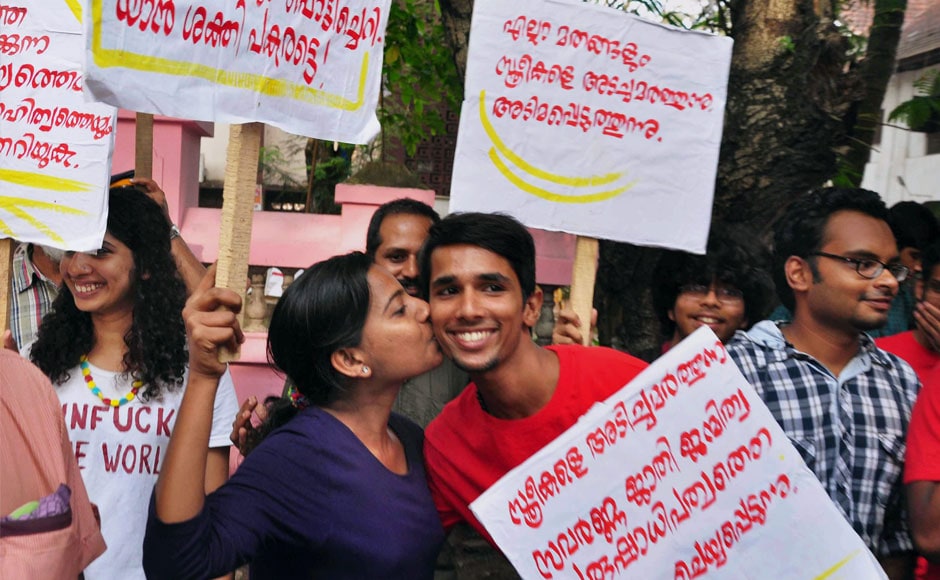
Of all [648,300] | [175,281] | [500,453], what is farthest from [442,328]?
[648,300]

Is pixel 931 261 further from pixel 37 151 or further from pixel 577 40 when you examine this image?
pixel 37 151

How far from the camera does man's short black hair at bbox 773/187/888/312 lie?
2.73 metres

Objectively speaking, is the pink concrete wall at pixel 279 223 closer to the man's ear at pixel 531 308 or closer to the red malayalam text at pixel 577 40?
the red malayalam text at pixel 577 40

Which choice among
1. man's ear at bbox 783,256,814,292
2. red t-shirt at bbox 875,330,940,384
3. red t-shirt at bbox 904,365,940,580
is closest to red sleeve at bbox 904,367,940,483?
red t-shirt at bbox 904,365,940,580

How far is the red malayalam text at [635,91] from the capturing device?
292cm

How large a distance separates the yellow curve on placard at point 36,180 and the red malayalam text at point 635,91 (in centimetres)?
151

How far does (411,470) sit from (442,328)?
35 centimetres

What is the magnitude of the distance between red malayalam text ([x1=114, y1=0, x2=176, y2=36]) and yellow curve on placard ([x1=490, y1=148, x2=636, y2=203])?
950 mm

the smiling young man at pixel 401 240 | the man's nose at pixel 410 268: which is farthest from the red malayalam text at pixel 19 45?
the man's nose at pixel 410 268

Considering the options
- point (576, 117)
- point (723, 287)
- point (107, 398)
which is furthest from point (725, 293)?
point (107, 398)

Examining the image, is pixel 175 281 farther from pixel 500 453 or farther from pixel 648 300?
pixel 648 300

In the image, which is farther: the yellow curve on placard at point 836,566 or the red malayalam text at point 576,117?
the red malayalam text at point 576,117

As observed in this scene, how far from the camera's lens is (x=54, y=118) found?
9.88 ft

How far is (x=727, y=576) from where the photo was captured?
2229 mm
